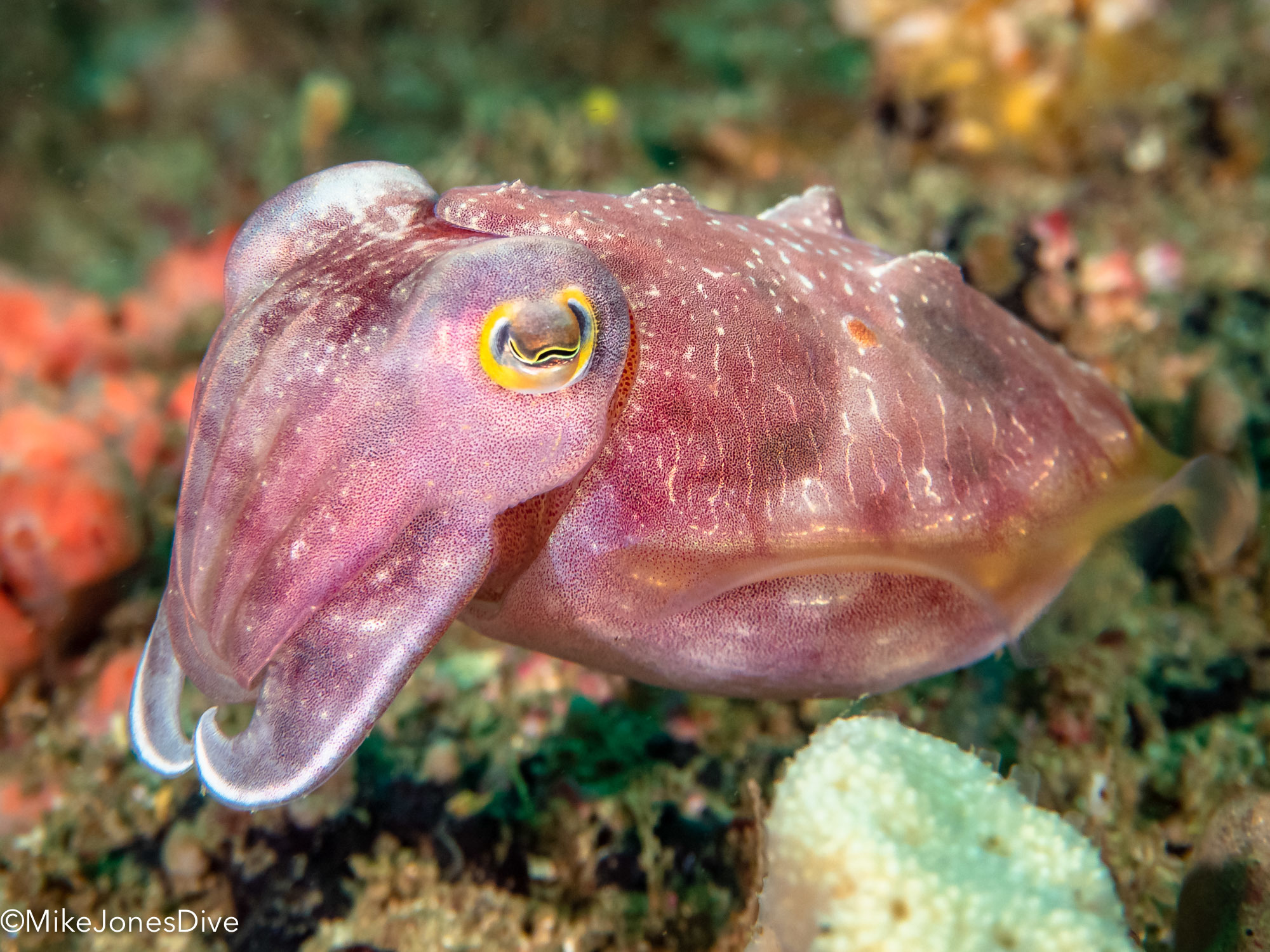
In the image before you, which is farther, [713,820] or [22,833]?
[22,833]

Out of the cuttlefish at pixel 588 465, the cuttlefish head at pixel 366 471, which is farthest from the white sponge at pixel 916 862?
the cuttlefish head at pixel 366 471

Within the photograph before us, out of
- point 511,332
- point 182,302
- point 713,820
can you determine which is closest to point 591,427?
point 511,332

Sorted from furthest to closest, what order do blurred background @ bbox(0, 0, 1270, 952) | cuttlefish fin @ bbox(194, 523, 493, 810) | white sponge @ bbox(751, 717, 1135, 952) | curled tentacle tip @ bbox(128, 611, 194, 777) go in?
1. blurred background @ bbox(0, 0, 1270, 952)
2. curled tentacle tip @ bbox(128, 611, 194, 777)
3. white sponge @ bbox(751, 717, 1135, 952)
4. cuttlefish fin @ bbox(194, 523, 493, 810)

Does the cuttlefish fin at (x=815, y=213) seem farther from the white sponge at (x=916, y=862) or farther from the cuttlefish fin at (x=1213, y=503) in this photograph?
the white sponge at (x=916, y=862)

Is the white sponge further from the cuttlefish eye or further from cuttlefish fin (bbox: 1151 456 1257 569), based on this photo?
cuttlefish fin (bbox: 1151 456 1257 569)

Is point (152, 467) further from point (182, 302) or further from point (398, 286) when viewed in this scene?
point (398, 286)

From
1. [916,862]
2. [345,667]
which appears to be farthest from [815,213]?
[345,667]

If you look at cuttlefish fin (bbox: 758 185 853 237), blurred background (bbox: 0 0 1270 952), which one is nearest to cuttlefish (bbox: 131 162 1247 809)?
cuttlefish fin (bbox: 758 185 853 237)
